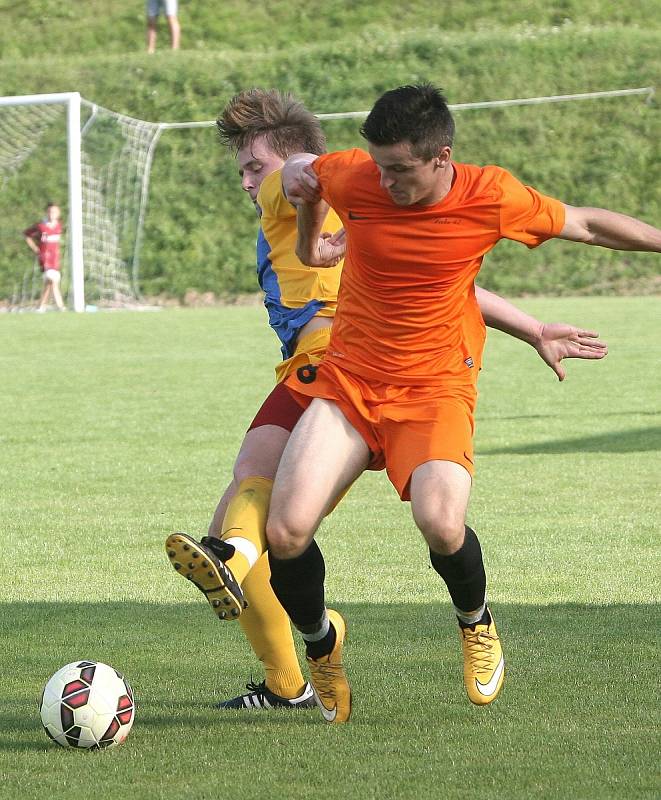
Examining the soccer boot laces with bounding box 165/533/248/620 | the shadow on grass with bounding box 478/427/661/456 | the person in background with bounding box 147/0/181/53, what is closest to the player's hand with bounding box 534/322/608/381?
the soccer boot laces with bounding box 165/533/248/620

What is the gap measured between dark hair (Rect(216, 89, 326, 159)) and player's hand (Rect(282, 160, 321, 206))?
56cm

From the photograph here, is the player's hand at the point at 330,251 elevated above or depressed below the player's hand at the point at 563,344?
above

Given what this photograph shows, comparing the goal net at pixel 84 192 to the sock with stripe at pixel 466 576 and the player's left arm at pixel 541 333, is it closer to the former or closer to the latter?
the player's left arm at pixel 541 333

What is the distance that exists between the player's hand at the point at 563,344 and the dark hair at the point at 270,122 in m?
1.11

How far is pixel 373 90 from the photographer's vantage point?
36.7m

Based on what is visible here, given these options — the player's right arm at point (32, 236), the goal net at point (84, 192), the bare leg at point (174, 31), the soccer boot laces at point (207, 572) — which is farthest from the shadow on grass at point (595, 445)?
the bare leg at point (174, 31)

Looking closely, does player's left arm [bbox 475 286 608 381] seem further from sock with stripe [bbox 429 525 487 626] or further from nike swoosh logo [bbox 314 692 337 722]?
nike swoosh logo [bbox 314 692 337 722]

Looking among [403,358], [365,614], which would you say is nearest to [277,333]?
[403,358]

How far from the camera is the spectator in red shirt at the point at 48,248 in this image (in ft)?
99.7

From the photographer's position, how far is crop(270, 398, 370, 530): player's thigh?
4.54 meters

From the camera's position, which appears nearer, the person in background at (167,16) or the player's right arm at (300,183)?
the player's right arm at (300,183)

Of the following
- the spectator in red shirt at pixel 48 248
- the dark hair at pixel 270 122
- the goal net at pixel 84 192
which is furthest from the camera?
the goal net at pixel 84 192

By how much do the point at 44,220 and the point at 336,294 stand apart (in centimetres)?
2754

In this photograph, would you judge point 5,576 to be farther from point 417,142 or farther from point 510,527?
point 417,142
